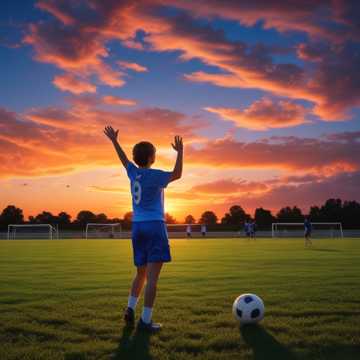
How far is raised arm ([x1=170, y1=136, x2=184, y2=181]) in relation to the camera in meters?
5.55

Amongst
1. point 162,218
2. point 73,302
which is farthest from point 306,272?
point 162,218

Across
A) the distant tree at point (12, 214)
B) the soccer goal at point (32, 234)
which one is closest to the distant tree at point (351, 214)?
the soccer goal at point (32, 234)

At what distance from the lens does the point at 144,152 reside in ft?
18.7

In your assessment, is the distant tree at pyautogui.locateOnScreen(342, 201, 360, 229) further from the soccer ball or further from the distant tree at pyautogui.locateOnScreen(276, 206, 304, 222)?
the soccer ball

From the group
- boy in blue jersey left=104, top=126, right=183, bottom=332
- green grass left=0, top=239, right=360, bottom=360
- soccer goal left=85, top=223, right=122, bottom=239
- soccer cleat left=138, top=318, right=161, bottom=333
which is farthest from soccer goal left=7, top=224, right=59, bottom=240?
soccer cleat left=138, top=318, right=161, bottom=333

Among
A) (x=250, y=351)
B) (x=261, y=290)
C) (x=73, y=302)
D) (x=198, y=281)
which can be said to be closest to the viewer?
(x=250, y=351)

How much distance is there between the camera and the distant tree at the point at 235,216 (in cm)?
11031

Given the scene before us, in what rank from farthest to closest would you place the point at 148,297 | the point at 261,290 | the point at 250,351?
the point at 261,290, the point at 148,297, the point at 250,351

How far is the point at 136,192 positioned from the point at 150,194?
0.19 meters

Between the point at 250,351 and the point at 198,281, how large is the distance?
579 centimetres

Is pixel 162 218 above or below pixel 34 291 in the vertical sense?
above

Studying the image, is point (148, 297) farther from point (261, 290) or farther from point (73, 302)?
point (261, 290)

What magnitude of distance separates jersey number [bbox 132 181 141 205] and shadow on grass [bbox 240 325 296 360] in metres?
1.95

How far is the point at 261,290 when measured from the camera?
28.6ft
